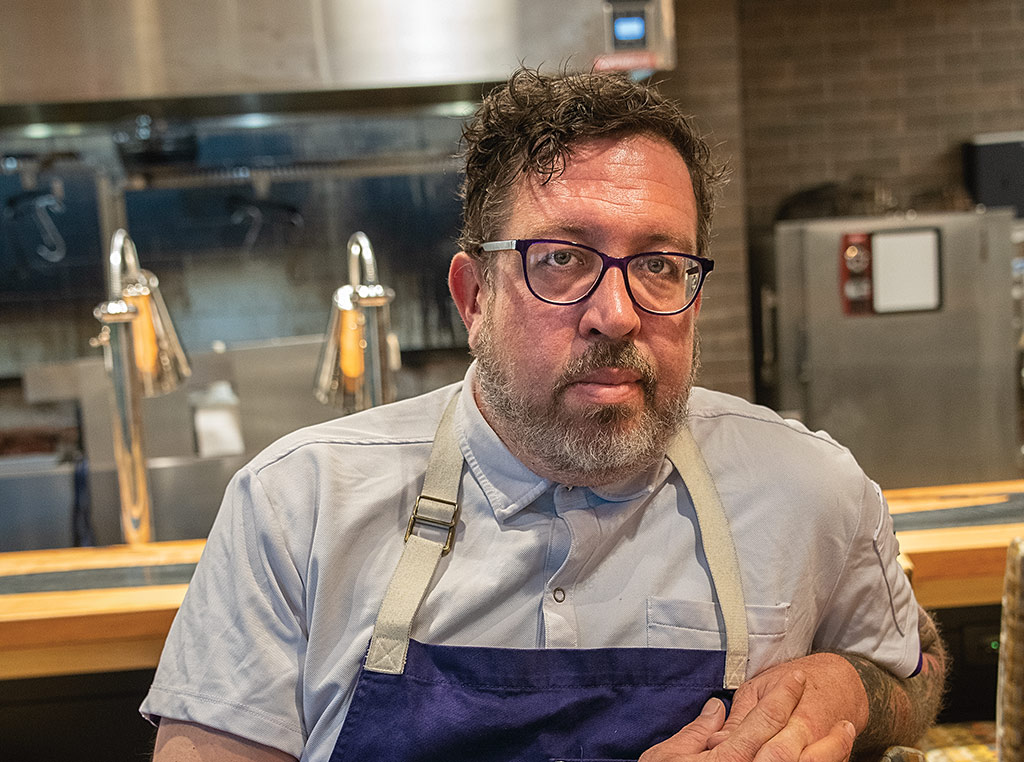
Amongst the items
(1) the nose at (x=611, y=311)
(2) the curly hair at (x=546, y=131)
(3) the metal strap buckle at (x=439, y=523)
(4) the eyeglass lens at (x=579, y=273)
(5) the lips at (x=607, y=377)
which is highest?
(2) the curly hair at (x=546, y=131)

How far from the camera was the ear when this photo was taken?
4.52ft

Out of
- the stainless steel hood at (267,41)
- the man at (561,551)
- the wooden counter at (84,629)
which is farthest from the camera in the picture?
the stainless steel hood at (267,41)

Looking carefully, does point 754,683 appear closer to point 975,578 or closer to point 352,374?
point 975,578

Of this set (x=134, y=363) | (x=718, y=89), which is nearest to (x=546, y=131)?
(x=134, y=363)

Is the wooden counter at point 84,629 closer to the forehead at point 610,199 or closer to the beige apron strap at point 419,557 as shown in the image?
the beige apron strap at point 419,557

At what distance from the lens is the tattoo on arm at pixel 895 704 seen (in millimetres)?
1313

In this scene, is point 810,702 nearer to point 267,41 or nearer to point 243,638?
point 243,638

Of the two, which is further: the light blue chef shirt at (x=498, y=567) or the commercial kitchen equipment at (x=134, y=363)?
the commercial kitchen equipment at (x=134, y=363)

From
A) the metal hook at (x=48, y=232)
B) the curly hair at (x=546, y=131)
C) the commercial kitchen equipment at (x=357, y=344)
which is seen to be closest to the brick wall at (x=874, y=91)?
the metal hook at (x=48, y=232)

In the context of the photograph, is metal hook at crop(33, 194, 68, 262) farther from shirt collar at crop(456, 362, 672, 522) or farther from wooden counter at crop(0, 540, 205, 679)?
shirt collar at crop(456, 362, 672, 522)

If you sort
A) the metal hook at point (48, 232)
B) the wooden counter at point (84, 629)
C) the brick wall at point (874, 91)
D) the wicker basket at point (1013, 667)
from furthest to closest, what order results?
the brick wall at point (874, 91) < the metal hook at point (48, 232) < the wooden counter at point (84, 629) < the wicker basket at point (1013, 667)

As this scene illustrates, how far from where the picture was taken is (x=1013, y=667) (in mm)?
1137

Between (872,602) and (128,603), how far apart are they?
115 cm

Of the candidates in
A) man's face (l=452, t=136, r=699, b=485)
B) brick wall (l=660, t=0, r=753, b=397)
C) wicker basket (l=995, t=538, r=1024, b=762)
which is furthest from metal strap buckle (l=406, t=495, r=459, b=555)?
brick wall (l=660, t=0, r=753, b=397)
